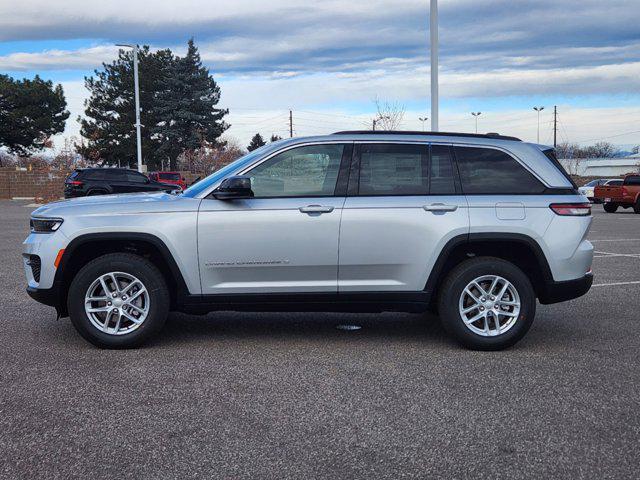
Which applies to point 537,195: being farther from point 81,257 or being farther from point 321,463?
point 81,257

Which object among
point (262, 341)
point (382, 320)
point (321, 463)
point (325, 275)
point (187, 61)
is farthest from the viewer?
point (187, 61)

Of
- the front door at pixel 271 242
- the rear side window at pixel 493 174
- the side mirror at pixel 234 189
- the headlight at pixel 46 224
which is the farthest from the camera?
the rear side window at pixel 493 174

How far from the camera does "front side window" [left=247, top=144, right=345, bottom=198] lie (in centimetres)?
618

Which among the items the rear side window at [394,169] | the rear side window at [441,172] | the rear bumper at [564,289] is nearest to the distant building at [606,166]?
the rear bumper at [564,289]

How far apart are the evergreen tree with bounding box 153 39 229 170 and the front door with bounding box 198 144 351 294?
192 feet

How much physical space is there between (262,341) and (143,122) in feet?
205

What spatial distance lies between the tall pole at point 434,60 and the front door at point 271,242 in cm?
1123

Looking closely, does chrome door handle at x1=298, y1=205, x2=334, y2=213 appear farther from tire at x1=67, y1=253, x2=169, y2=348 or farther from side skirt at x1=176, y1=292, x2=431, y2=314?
tire at x1=67, y1=253, x2=169, y2=348

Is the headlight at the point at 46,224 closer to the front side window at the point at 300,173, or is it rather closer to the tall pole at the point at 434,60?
the front side window at the point at 300,173

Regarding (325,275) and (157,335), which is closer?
(325,275)

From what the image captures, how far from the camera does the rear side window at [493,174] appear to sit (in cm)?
625

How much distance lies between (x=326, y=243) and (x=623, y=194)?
2589 centimetres

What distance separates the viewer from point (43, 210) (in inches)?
248

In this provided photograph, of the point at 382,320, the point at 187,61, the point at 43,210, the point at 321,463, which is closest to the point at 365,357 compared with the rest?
the point at 382,320
